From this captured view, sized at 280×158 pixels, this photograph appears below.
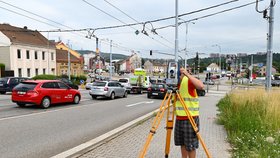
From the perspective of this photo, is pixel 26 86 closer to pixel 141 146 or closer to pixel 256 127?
pixel 141 146

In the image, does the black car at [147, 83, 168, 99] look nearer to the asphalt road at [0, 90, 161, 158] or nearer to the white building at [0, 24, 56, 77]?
the asphalt road at [0, 90, 161, 158]

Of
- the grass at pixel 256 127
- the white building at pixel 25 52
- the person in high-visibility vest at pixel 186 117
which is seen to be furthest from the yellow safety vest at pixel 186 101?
the white building at pixel 25 52

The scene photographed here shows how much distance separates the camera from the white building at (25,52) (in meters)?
40.6

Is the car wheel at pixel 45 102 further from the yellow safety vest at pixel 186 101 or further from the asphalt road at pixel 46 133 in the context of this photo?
the yellow safety vest at pixel 186 101

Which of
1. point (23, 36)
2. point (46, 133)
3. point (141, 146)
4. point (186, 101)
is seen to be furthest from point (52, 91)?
point (23, 36)

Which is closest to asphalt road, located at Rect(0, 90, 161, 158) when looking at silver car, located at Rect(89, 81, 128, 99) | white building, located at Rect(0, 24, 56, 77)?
silver car, located at Rect(89, 81, 128, 99)

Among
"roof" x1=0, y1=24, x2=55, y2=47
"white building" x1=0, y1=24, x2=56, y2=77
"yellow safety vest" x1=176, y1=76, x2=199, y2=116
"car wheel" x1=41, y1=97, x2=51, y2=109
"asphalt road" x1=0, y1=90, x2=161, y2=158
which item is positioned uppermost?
→ "roof" x1=0, y1=24, x2=55, y2=47

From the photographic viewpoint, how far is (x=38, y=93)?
1305 cm

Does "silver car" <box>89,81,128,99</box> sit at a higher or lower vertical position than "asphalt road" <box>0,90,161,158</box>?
higher

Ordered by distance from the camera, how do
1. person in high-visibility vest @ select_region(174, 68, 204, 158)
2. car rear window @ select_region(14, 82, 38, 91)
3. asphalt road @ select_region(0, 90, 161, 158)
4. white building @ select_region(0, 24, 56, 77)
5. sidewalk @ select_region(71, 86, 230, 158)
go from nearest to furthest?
person in high-visibility vest @ select_region(174, 68, 204, 158)
sidewalk @ select_region(71, 86, 230, 158)
asphalt road @ select_region(0, 90, 161, 158)
car rear window @ select_region(14, 82, 38, 91)
white building @ select_region(0, 24, 56, 77)

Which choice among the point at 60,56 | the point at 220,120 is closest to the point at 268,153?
the point at 220,120

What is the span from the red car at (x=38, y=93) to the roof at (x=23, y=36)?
96.8ft

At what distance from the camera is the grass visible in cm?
528

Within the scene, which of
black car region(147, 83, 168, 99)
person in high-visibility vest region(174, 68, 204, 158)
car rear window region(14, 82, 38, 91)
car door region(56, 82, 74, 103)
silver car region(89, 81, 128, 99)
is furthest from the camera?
black car region(147, 83, 168, 99)
